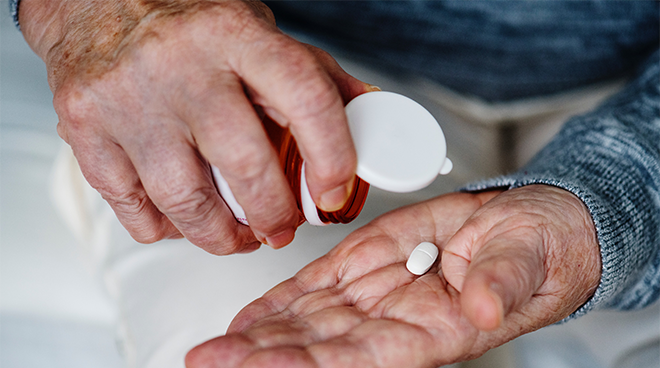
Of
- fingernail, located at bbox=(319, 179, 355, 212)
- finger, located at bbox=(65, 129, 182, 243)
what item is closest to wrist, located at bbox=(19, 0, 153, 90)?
finger, located at bbox=(65, 129, 182, 243)

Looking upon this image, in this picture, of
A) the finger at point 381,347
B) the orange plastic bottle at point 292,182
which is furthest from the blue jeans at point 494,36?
the finger at point 381,347

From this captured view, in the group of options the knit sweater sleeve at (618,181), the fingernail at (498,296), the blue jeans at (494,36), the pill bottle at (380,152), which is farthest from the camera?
the blue jeans at (494,36)

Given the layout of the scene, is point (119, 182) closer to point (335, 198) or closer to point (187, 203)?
point (187, 203)

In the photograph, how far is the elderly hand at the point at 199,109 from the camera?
1.80ft

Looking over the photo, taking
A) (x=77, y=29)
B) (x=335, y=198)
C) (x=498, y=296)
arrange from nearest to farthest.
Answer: (x=498, y=296)
(x=335, y=198)
(x=77, y=29)

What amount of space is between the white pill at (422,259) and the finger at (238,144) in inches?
7.9

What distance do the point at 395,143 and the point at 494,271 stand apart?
188mm

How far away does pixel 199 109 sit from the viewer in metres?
0.56

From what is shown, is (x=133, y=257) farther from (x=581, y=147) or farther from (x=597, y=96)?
(x=597, y=96)

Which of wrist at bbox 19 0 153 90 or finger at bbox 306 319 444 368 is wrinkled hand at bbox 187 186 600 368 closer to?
finger at bbox 306 319 444 368

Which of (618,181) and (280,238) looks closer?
(280,238)

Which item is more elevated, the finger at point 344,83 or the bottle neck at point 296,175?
the finger at point 344,83

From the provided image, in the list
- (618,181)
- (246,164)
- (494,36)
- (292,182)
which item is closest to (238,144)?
(246,164)

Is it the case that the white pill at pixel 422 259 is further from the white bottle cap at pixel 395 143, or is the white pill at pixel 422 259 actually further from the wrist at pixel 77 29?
the wrist at pixel 77 29
